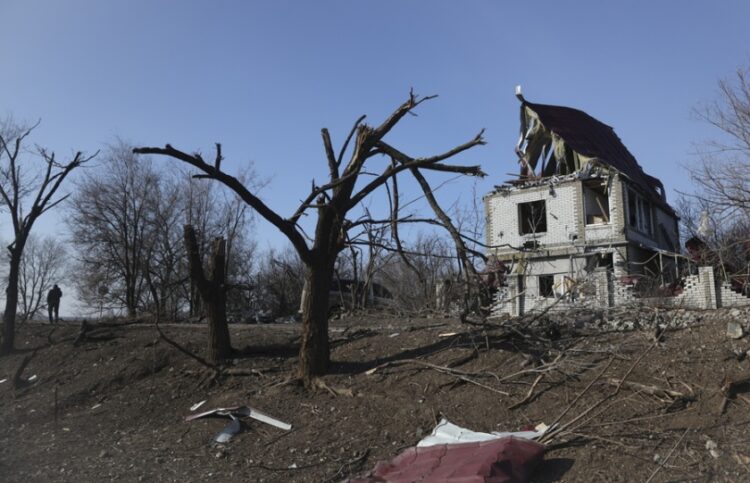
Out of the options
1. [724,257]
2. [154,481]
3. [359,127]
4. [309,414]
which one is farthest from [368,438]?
[724,257]

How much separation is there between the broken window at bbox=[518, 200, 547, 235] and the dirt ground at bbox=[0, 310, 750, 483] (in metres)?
15.0

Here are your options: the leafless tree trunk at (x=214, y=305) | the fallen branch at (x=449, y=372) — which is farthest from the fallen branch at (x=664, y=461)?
the leafless tree trunk at (x=214, y=305)

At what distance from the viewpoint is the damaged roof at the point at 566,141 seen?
25.7 m

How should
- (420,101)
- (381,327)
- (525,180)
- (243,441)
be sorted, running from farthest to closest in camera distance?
(525,180), (381,327), (420,101), (243,441)

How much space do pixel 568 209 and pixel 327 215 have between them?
56.2ft

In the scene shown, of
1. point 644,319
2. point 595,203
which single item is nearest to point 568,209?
point 595,203

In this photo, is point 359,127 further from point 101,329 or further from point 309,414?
point 101,329

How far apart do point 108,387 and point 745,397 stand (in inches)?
398

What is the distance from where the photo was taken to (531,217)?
25797 mm

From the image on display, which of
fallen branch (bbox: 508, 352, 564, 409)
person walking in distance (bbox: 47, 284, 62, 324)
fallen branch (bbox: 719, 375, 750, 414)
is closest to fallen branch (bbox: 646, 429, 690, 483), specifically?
fallen branch (bbox: 719, 375, 750, 414)

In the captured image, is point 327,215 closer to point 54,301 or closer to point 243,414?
point 243,414

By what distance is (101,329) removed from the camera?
15.3 meters

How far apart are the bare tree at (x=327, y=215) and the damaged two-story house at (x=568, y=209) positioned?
13628mm

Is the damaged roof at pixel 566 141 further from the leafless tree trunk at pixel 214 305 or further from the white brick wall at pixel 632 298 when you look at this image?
the leafless tree trunk at pixel 214 305
